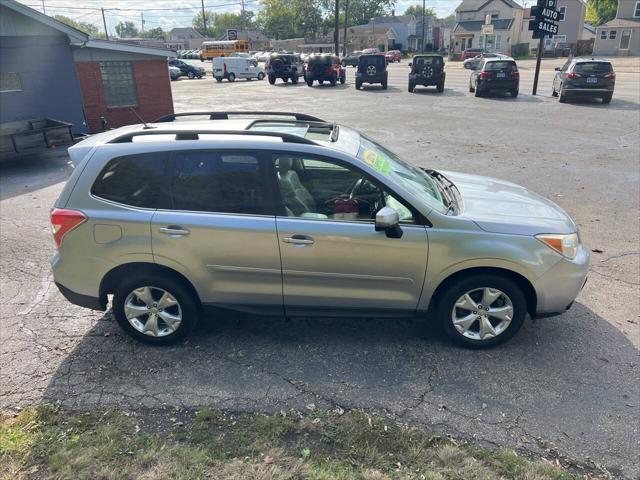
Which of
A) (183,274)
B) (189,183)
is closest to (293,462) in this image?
(183,274)

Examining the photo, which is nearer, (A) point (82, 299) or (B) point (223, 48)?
(A) point (82, 299)

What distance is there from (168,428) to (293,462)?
855mm

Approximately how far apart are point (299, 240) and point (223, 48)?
67.5 meters

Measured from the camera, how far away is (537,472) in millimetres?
2727

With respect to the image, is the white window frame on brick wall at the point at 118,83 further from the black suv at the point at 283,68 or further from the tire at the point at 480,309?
the black suv at the point at 283,68

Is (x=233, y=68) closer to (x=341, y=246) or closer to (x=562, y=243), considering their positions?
(x=341, y=246)

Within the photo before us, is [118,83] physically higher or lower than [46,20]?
lower

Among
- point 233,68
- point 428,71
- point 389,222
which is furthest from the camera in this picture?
point 233,68

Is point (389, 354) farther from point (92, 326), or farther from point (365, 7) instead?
point (365, 7)

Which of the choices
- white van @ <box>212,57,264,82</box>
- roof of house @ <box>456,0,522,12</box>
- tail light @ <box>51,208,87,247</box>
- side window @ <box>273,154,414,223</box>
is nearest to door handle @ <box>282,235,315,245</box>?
side window @ <box>273,154,414,223</box>

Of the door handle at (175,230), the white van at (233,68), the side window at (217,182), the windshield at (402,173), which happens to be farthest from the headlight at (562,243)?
the white van at (233,68)

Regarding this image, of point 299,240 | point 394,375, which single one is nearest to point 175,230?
point 299,240

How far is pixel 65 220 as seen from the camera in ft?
12.2

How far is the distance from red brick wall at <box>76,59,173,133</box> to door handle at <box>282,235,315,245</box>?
569 inches
